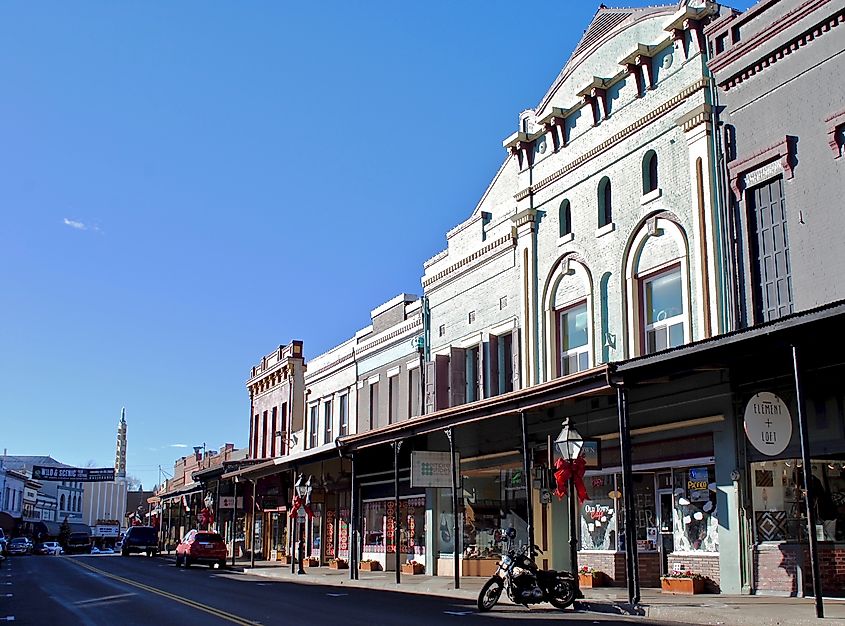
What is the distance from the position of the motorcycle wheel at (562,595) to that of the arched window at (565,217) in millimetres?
Answer: 9925

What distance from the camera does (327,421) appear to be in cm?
3969

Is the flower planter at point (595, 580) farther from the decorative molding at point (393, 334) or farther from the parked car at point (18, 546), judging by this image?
the parked car at point (18, 546)

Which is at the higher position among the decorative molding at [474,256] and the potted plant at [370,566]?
the decorative molding at [474,256]

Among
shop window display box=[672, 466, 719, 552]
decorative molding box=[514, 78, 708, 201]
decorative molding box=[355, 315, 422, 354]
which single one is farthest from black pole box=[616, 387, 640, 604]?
Answer: decorative molding box=[355, 315, 422, 354]

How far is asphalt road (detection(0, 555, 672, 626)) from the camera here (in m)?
15.4

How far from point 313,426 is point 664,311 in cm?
2333

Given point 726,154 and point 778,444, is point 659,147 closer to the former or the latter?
point 726,154

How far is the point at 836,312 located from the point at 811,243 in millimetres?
4527

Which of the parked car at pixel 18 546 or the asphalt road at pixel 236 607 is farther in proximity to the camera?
the parked car at pixel 18 546

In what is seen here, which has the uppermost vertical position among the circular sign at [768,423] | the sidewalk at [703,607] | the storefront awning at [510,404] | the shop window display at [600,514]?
the storefront awning at [510,404]

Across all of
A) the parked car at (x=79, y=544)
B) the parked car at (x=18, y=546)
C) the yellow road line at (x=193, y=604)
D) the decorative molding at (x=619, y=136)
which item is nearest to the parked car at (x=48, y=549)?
the parked car at (x=18, y=546)

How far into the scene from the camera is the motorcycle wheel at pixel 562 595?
17.2 meters

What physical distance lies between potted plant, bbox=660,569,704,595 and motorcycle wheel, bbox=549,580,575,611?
2.76m

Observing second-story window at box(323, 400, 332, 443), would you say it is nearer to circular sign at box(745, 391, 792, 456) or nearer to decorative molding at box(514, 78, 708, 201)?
decorative molding at box(514, 78, 708, 201)
